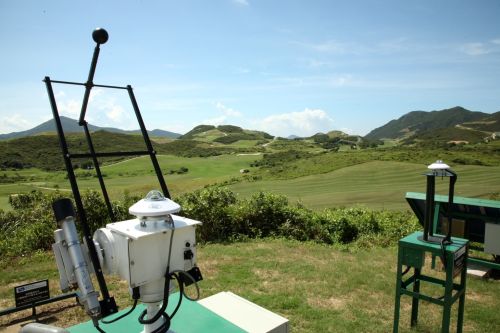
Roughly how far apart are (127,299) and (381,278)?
4.48 meters

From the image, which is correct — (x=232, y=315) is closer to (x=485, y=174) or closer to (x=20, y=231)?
(x=20, y=231)

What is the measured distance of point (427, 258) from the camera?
7.43 metres

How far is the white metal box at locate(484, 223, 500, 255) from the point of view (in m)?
5.08

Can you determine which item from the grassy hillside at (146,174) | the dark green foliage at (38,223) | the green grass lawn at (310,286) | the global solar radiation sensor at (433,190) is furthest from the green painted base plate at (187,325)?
the grassy hillside at (146,174)

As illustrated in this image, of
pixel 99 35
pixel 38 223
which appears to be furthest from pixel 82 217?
pixel 38 223

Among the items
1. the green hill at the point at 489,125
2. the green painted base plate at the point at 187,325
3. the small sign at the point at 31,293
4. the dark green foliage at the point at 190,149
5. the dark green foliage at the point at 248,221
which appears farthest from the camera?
the green hill at the point at 489,125

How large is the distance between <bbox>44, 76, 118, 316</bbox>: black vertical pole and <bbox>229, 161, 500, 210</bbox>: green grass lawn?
21646 millimetres

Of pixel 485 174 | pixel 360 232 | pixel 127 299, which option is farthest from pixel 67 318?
pixel 485 174

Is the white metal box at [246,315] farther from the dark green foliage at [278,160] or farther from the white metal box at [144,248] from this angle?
the dark green foliage at [278,160]

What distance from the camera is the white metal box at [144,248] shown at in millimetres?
1833

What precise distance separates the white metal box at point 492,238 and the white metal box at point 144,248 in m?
4.99

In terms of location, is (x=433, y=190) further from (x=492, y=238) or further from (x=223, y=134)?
(x=223, y=134)

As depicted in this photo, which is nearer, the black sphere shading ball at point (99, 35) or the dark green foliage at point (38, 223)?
the black sphere shading ball at point (99, 35)

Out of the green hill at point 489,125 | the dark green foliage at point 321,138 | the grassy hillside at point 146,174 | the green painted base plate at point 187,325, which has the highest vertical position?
the green hill at point 489,125
